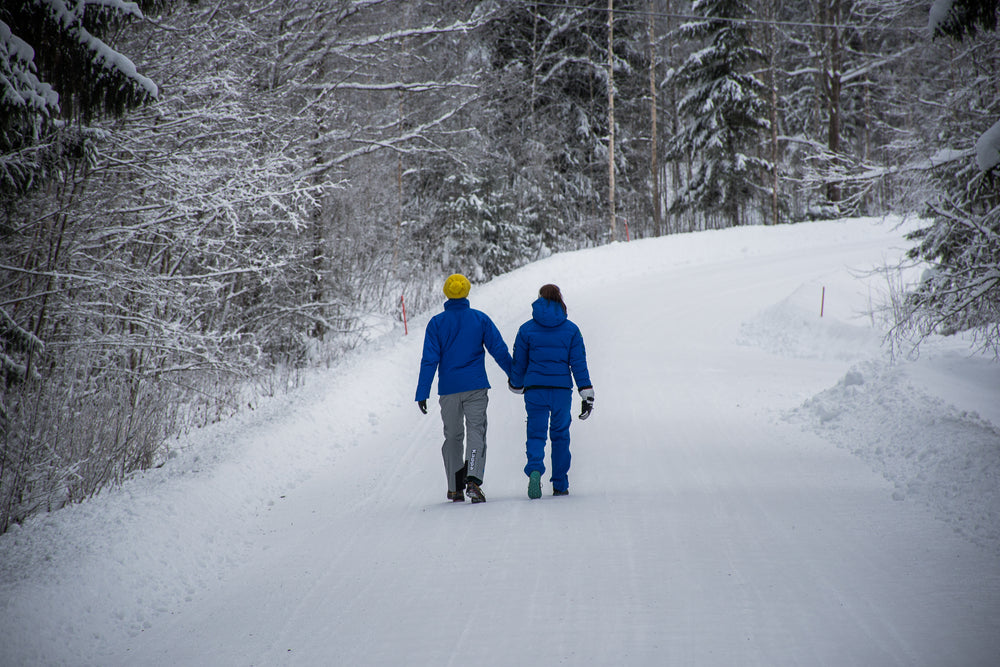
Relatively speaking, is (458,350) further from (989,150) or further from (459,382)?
(989,150)

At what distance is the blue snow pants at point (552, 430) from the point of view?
6227 millimetres

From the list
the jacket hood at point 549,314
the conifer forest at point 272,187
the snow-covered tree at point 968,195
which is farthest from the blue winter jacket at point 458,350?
the snow-covered tree at point 968,195

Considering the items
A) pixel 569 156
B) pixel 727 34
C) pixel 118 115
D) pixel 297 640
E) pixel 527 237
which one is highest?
pixel 727 34

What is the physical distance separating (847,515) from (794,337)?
37.3 feet

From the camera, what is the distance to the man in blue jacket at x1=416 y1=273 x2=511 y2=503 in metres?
6.17

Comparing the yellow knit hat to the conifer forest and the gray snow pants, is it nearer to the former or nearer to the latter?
the gray snow pants

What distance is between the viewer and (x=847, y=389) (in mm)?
9406

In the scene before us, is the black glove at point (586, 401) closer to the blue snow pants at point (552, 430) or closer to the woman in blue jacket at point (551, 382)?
the woman in blue jacket at point (551, 382)

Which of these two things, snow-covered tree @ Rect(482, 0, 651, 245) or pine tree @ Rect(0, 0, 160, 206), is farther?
snow-covered tree @ Rect(482, 0, 651, 245)

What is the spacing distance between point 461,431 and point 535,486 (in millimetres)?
824

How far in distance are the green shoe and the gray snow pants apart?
450 millimetres

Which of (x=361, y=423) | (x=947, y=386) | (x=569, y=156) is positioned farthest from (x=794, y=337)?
(x=569, y=156)

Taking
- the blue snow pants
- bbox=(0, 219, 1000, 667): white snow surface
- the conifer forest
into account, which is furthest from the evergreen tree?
the blue snow pants

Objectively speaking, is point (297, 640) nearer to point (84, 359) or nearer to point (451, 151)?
point (84, 359)
